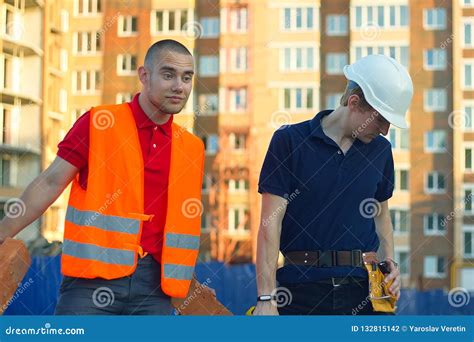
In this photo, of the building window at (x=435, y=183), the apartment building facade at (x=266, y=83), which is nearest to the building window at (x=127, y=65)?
the apartment building facade at (x=266, y=83)

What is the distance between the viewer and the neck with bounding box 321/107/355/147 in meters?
3.84

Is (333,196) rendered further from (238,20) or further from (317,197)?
(238,20)

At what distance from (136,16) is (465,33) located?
11924 mm

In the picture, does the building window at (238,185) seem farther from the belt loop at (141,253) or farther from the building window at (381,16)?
the belt loop at (141,253)

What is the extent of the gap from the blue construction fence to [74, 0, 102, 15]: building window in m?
21.6

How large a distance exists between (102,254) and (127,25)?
29.2 metres

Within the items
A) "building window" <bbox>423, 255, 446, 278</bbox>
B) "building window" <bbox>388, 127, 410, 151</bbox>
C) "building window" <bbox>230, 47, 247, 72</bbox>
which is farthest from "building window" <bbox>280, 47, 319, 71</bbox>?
"building window" <bbox>423, 255, 446, 278</bbox>

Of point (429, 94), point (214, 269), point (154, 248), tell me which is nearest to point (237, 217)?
point (429, 94)

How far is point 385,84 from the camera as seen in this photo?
377 cm

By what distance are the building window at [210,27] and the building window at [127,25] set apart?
10.0 feet

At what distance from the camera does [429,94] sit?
37.2 m

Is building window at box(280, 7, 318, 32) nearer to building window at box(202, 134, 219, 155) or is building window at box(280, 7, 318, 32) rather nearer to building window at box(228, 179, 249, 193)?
building window at box(202, 134, 219, 155)

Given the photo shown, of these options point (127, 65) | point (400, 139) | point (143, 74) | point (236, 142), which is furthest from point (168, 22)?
point (143, 74)

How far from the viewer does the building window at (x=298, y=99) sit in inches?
1289
